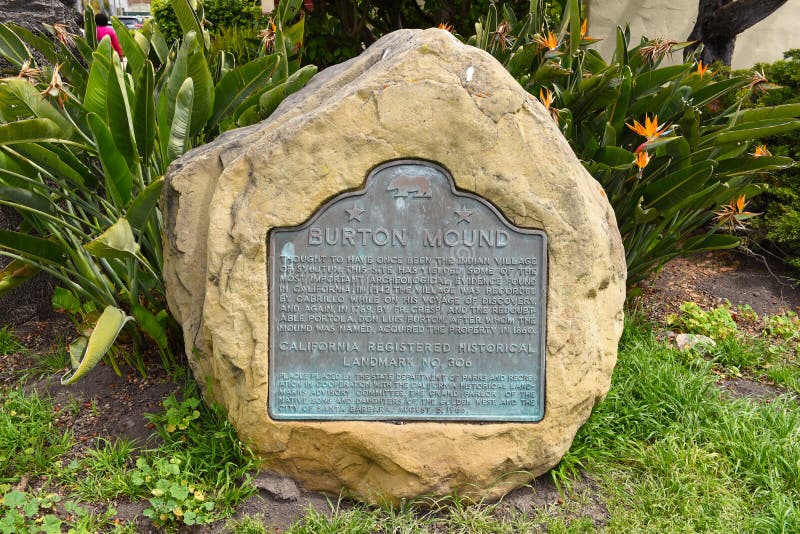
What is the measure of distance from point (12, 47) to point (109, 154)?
4.71 feet

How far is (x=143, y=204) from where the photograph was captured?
2857 millimetres

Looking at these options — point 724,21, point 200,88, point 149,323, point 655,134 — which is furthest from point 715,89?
point 149,323

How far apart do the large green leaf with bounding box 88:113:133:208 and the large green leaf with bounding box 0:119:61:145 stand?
19 centimetres

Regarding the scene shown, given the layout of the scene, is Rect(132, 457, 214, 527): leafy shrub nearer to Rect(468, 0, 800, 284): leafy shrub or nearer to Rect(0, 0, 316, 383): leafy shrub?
Rect(0, 0, 316, 383): leafy shrub

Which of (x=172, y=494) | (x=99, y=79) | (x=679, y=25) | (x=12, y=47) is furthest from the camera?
(x=679, y=25)

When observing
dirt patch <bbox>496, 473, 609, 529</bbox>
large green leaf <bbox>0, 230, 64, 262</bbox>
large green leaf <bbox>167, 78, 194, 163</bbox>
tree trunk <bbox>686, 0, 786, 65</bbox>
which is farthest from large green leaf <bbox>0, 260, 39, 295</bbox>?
tree trunk <bbox>686, 0, 786, 65</bbox>

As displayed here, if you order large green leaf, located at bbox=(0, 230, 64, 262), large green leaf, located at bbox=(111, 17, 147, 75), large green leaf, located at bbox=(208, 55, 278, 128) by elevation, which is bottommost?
large green leaf, located at bbox=(0, 230, 64, 262)

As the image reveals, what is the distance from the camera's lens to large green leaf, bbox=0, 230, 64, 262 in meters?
3.02

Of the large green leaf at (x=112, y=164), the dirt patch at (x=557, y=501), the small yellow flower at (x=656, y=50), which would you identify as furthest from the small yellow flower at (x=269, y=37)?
the dirt patch at (x=557, y=501)

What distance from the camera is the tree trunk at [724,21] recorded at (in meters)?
5.68

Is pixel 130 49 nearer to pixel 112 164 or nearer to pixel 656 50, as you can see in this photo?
pixel 112 164

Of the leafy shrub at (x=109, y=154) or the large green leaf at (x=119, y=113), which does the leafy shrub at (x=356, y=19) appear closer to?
the leafy shrub at (x=109, y=154)

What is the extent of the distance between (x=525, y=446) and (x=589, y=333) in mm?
502

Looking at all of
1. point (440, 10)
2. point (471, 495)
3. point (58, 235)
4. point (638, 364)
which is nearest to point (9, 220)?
point (58, 235)
